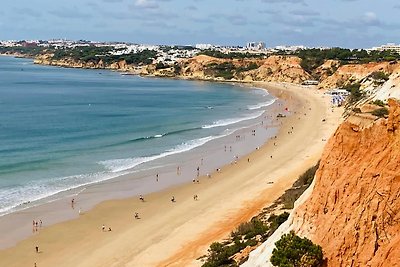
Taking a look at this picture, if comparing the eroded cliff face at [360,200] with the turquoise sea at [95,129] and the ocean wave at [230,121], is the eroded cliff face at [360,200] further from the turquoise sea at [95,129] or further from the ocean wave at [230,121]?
the ocean wave at [230,121]

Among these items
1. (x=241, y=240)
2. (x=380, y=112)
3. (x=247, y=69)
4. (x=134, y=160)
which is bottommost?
(x=134, y=160)

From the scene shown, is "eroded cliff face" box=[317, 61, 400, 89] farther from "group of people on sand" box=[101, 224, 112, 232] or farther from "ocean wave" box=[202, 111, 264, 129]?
"group of people on sand" box=[101, 224, 112, 232]

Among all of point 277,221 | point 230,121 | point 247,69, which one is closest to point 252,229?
point 277,221

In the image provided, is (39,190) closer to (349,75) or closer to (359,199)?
(359,199)

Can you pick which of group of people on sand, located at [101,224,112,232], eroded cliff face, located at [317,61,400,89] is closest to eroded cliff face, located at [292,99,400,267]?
group of people on sand, located at [101,224,112,232]

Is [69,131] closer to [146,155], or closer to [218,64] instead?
[146,155]

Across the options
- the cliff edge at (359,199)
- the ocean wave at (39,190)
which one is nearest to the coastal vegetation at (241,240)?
the cliff edge at (359,199)
